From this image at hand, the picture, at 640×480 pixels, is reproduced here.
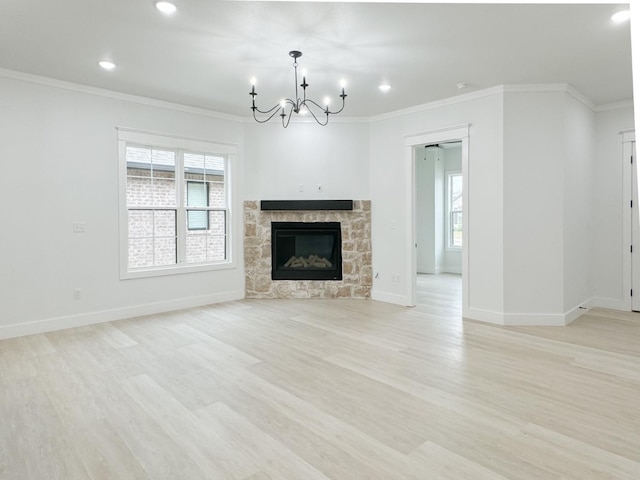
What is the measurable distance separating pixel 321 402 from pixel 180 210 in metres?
3.68

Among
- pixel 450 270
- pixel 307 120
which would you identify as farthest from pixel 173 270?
pixel 450 270

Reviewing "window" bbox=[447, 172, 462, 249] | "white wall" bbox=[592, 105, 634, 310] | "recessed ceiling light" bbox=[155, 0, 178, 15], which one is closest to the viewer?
"recessed ceiling light" bbox=[155, 0, 178, 15]

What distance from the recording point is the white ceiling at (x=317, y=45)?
2979 mm

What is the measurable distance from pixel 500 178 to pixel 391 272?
2.01 metres

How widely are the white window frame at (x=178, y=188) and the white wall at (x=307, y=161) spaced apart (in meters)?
0.35

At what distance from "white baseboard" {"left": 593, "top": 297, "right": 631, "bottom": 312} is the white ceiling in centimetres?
271

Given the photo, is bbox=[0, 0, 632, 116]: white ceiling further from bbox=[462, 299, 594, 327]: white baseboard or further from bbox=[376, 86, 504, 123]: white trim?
bbox=[462, 299, 594, 327]: white baseboard

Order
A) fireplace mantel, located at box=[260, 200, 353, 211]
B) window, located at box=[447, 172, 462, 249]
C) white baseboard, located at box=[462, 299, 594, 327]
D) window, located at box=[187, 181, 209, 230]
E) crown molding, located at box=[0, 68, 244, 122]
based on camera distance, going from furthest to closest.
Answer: window, located at box=[447, 172, 462, 249] < fireplace mantel, located at box=[260, 200, 353, 211] < window, located at box=[187, 181, 209, 230] < white baseboard, located at box=[462, 299, 594, 327] < crown molding, located at box=[0, 68, 244, 122]

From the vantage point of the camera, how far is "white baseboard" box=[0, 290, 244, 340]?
4.31 metres

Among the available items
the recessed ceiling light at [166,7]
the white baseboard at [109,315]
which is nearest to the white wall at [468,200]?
the white baseboard at [109,315]

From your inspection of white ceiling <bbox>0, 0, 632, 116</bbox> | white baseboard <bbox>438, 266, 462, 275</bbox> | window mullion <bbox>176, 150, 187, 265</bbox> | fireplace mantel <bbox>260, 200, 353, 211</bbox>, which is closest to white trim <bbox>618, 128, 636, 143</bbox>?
white ceiling <bbox>0, 0, 632, 116</bbox>

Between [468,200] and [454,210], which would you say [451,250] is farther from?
[468,200]

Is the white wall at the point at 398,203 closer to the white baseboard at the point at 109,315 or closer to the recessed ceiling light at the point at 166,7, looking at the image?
the white baseboard at the point at 109,315

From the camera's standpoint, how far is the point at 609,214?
5.59 meters
